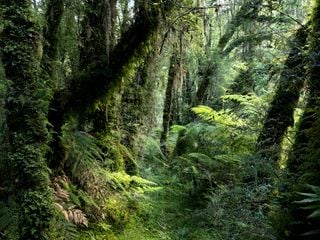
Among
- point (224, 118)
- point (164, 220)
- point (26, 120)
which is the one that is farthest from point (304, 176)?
point (224, 118)

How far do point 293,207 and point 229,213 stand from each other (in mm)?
1743

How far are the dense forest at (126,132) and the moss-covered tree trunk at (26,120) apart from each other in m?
0.01

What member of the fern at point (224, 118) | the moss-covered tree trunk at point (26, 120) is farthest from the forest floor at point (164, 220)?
the moss-covered tree trunk at point (26, 120)

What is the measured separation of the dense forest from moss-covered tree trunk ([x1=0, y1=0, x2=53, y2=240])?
0.04 feet

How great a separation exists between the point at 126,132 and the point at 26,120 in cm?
313

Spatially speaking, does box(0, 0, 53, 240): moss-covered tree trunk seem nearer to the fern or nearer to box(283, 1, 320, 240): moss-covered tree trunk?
box(283, 1, 320, 240): moss-covered tree trunk

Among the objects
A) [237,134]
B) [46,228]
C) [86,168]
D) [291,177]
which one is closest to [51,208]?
[46,228]

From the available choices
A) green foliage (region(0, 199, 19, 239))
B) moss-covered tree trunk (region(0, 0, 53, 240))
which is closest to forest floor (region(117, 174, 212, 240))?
green foliage (region(0, 199, 19, 239))

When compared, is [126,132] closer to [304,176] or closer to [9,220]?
[9,220]

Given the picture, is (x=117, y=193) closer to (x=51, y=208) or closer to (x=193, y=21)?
(x=51, y=208)

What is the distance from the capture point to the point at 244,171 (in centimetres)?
602

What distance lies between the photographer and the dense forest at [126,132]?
4.07 metres

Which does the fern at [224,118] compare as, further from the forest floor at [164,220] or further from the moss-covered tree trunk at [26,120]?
the moss-covered tree trunk at [26,120]

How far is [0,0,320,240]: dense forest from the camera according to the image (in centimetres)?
407
